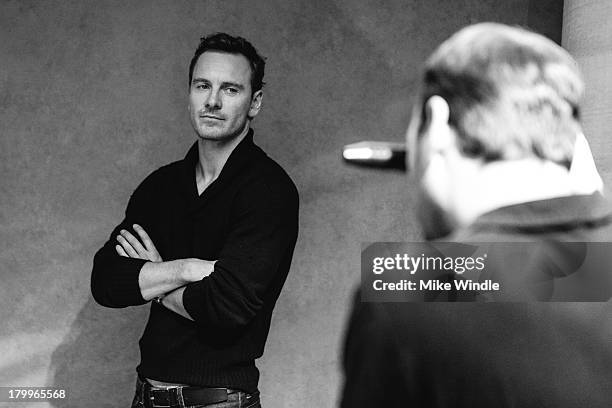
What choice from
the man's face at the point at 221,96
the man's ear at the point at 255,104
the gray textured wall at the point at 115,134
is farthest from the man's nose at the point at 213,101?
the gray textured wall at the point at 115,134

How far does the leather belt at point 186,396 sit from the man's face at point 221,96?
67 centimetres

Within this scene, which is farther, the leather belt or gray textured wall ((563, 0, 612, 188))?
the leather belt

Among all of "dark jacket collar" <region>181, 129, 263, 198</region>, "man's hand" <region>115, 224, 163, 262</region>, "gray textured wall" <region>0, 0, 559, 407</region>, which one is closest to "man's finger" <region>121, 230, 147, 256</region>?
"man's hand" <region>115, 224, 163, 262</region>

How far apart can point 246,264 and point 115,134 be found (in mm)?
1553

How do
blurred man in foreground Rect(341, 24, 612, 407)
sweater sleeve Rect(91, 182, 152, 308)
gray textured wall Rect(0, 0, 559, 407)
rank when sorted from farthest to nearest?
gray textured wall Rect(0, 0, 559, 407) → sweater sleeve Rect(91, 182, 152, 308) → blurred man in foreground Rect(341, 24, 612, 407)

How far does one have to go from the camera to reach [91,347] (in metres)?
3.33

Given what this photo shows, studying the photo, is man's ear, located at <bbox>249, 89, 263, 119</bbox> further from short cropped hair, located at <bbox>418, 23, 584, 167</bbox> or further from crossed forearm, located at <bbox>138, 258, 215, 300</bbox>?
short cropped hair, located at <bbox>418, 23, 584, 167</bbox>

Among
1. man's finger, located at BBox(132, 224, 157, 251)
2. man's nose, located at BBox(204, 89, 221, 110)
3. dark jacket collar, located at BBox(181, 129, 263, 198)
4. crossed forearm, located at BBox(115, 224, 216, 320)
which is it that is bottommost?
crossed forearm, located at BBox(115, 224, 216, 320)

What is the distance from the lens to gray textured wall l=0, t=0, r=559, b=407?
10.9ft

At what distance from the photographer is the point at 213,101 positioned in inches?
86.7

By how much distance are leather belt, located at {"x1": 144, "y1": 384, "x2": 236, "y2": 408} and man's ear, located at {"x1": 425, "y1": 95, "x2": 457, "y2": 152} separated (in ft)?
4.75

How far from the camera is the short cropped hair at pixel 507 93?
67 centimetres

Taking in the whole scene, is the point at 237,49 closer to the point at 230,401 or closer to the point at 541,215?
the point at 230,401

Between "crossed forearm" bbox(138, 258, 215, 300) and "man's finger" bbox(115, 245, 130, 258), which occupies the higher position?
"man's finger" bbox(115, 245, 130, 258)
